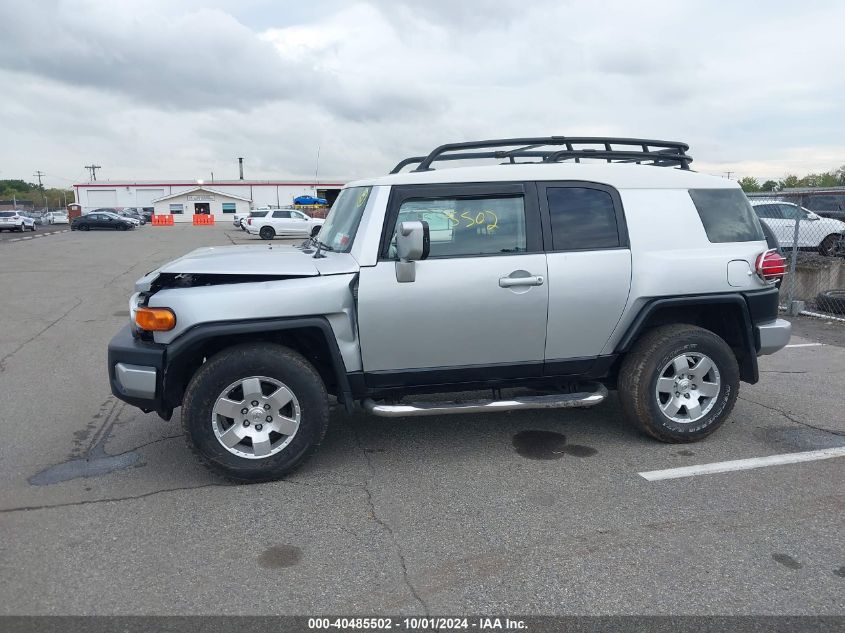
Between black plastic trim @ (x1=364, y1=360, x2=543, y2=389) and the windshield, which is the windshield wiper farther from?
black plastic trim @ (x1=364, y1=360, x2=543, y2=389)

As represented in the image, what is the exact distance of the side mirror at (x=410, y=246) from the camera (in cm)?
382

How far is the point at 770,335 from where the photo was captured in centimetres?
470

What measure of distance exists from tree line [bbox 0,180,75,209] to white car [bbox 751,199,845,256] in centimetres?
10726

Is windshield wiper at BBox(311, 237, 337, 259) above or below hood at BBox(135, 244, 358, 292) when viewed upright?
above

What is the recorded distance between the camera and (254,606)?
110 inches

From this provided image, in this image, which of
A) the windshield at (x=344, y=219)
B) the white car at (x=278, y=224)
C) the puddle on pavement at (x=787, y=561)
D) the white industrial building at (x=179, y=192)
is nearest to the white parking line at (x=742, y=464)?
the puddle on pavement at (x=787, y=561)

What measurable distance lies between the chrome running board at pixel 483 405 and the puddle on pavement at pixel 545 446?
0.38 m

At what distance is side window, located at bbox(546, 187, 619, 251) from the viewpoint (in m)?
4.35

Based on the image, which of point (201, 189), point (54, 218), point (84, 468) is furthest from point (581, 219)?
point (201, 189)

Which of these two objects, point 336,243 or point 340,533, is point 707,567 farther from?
point 336,243

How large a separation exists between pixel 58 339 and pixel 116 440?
14.0ft

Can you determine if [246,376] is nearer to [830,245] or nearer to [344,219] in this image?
[344,219]

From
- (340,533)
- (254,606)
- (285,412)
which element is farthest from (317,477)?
(254,606)

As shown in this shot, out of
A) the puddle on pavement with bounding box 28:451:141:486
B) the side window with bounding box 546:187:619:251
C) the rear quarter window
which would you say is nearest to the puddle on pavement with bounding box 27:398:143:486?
the puddle on pavement with bounding box 28:451:141:486
